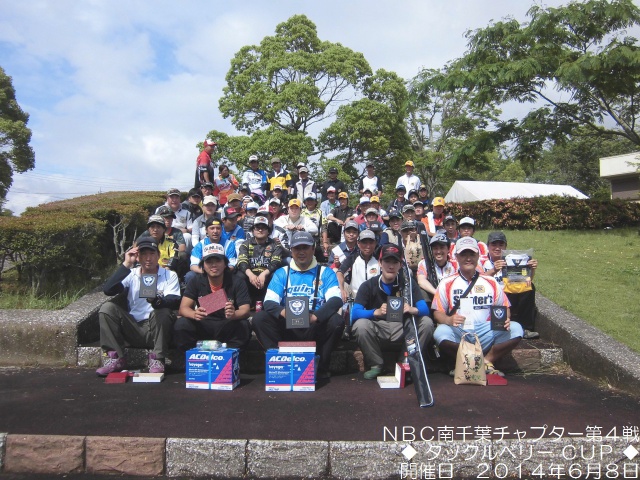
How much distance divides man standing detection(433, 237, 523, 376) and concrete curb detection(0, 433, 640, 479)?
1532 millimetres

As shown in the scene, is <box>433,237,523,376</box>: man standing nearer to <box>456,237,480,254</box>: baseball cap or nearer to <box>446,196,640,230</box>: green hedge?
<box>456,237,480,254</box>: baseball cap

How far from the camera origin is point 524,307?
Answer: 6.23 metres

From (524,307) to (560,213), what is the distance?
11569 millimetres

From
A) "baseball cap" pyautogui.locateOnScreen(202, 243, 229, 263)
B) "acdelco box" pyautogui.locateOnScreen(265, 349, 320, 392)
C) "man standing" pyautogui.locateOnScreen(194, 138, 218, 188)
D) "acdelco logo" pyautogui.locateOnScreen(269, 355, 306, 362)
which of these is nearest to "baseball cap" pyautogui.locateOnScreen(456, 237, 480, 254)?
"acdelco box" pyautogui.locateOnScreen(265, 349, 320, 392)

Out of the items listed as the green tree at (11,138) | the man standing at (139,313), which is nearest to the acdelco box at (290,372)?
the man standing at (139,313)

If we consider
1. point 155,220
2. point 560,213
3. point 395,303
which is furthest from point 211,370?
point 560,213

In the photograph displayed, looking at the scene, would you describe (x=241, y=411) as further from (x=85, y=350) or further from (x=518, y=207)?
(x=518, y=207)

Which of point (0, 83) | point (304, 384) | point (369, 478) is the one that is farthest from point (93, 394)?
point (0, 83)

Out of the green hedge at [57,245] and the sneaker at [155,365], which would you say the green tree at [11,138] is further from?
the sneaker at [155,365]

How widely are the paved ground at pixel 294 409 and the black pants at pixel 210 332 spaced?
462 millimetres

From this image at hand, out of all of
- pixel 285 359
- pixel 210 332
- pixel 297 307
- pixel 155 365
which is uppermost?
pixel 297 307

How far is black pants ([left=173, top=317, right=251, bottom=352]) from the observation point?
527 cm

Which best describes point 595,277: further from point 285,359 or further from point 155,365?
point 155,365

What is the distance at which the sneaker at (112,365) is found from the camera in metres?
5.20
